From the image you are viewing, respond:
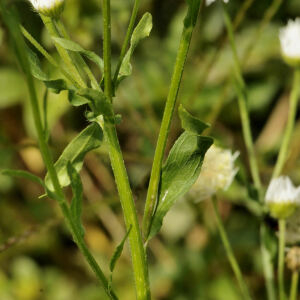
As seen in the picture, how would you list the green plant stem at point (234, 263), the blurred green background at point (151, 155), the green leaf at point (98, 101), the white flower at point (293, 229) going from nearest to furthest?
1. the green leaf at point (98, 101)
2. the green plant stem at point (234, 263)
3. the white flower at point (293, 229)
4. the blurred green background at point (151, 155)

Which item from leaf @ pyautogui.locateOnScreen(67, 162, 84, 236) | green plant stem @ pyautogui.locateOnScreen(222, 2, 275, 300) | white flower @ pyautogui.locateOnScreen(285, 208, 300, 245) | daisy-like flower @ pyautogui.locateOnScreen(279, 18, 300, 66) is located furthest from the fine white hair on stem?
leaf @ pyautogui.locateOnScreen(67, 162, 84, 236)

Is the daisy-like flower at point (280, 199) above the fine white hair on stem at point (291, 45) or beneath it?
beneath

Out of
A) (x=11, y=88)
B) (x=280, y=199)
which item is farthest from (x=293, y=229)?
(x=11, y=88)

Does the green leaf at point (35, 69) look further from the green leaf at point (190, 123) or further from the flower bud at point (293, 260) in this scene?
the flower bud at point (293, 260)

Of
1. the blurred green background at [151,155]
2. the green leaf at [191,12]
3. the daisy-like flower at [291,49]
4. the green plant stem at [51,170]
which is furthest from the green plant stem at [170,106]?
the blurred green background at [151,155]

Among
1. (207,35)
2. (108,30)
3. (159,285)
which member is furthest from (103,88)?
(207,35)

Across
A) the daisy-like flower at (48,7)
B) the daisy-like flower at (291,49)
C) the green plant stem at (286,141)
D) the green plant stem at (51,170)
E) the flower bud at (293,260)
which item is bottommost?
the flower bud at (293,260)

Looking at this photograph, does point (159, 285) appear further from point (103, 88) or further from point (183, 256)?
point (103, 88)

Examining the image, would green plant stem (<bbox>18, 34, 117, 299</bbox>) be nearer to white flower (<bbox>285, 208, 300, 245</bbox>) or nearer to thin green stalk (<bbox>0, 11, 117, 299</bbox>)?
thin green stalk (<bbox>0, 11, 117, 299</bbox>)
